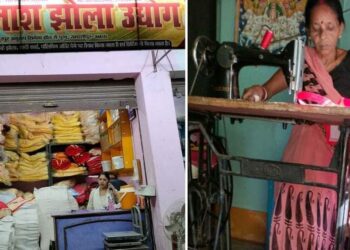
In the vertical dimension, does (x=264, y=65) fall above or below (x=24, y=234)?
above

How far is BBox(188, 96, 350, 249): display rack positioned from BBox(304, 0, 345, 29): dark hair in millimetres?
274

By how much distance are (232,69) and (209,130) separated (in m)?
0.17

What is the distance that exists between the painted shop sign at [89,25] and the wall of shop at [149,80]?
0.10 feet

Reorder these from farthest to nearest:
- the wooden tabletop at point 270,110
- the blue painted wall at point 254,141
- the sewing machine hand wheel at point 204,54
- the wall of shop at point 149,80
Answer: the wall of shop at point 149,80 < the blue painted wall at point 254,141 < the sewing machine hand wheel at point 204,54 < the wooden tabletop at point 270,110

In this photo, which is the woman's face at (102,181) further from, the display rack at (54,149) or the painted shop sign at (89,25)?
the painted shop sign at (89,25)

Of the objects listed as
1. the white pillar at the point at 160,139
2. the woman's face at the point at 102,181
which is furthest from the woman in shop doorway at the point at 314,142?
the woman's face at the point at 102,181

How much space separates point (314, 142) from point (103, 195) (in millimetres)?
674

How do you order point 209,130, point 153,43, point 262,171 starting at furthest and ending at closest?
point 153,43, point 209,130, point 262,171

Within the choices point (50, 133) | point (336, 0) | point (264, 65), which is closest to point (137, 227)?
point (50, 133)

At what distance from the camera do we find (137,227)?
1.44m

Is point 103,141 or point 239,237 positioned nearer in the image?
point 239,237

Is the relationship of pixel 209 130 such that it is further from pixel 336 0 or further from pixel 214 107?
pixel 336 0

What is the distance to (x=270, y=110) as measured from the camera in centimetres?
106

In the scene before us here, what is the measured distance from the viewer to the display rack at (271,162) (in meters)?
1.03
